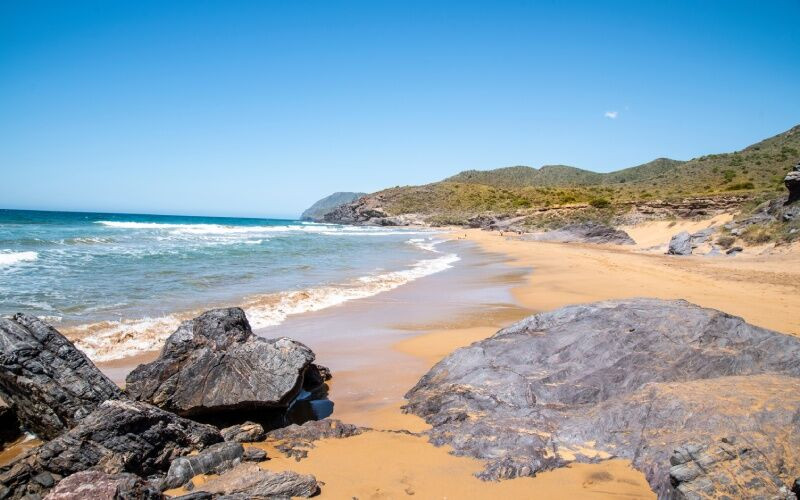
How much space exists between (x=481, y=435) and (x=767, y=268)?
18.8 m

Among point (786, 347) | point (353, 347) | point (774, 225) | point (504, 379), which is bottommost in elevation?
point (353, 347)

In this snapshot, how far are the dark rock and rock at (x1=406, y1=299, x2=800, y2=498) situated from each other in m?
1.80

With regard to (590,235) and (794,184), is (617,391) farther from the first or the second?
(590,235)

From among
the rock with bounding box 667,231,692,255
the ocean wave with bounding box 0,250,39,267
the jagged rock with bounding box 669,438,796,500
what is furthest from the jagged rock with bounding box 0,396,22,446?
the rock with bounding box 667,231,692,255

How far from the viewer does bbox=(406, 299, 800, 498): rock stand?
3.93m

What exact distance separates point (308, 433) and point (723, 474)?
3.93m

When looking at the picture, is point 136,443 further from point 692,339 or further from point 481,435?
point 692,339

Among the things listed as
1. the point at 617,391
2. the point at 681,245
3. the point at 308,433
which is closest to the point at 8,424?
the point at 308,433

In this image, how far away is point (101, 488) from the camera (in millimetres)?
3092

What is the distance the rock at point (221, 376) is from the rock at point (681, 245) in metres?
25.9

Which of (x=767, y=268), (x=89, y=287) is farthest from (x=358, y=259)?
(x=767, y=268)

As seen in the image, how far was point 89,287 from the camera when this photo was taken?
1399 centimetres

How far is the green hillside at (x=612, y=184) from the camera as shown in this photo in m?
54.9

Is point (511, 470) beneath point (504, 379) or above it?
beneath
